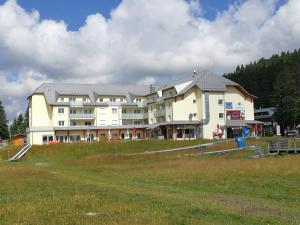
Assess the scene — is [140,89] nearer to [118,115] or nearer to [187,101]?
[118,115]

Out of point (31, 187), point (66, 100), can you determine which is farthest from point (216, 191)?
point (66, 100)

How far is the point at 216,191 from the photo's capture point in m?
23.5

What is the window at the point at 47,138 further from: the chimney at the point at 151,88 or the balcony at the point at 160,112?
the chimney at the point at 151,88

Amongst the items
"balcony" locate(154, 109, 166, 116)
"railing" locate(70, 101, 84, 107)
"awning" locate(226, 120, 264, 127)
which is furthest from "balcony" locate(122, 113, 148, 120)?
"awning" locate(226, 120, 264, 127)

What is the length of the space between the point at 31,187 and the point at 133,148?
49746 mm

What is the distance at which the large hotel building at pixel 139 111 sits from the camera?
94.3 m

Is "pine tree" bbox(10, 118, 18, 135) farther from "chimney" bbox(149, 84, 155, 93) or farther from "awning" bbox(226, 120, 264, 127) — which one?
"awning" bbox(226, 120, 264, 127)

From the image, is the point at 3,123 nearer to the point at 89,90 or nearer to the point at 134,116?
the point at 89,90

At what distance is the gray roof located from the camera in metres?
102

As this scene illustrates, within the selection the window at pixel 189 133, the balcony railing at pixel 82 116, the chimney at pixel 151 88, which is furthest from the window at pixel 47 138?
the window at pixel 189 133

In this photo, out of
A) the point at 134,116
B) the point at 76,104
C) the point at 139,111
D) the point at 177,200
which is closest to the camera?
the point at 177,200

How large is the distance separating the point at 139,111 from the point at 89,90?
12.6 m

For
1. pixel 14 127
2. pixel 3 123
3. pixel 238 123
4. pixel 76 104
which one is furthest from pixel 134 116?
pixel 14 127

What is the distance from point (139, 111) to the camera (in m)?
110
